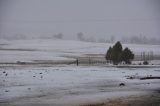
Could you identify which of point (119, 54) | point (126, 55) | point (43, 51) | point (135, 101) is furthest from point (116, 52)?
point (43, 51)

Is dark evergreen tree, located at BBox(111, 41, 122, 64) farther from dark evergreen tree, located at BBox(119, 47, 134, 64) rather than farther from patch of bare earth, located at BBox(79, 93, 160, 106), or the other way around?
patch of bare earth, located at BBox(79, 93, 160, 106)

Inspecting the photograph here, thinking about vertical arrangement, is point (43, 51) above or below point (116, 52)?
above

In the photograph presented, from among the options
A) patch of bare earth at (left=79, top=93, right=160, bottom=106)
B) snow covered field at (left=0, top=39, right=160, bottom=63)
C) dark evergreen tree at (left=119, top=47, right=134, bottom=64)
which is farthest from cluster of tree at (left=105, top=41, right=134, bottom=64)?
patch of bare earth at (left=79, top=93, right=160, bottom=106)

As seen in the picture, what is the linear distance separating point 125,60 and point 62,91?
3616 cm

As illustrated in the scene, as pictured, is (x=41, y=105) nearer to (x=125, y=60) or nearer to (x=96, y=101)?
(x=96, y=101)

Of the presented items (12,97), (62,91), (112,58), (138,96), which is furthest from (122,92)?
(112,58)

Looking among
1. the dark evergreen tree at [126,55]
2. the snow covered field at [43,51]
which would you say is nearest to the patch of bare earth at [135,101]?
the dark evergreen tree at [126,55]

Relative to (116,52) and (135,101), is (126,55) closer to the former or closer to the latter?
(116,52)

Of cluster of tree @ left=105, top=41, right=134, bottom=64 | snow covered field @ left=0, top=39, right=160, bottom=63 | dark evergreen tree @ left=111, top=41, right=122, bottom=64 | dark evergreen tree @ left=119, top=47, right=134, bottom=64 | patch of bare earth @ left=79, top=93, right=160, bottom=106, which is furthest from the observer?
snow covered field @ left=0, top=39, right=160, bottom=63

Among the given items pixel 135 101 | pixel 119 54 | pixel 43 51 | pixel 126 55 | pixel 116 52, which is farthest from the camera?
pixel 43 51

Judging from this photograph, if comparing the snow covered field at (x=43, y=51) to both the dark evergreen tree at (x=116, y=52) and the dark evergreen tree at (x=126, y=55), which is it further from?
the dark evergreen tree at (x=126, y=55)

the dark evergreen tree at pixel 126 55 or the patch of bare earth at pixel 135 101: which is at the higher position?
the dark evergreen tree at pixel 126 55

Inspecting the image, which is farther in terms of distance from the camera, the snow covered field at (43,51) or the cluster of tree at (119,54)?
the snow covered field at (43,51)

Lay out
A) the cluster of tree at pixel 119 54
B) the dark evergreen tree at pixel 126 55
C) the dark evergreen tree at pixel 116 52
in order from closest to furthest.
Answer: the dark evergreen tree at pixel 126 55 < the cluster of tree at pixel 119 54 < the dark evergreen tree at pixel 116 52
